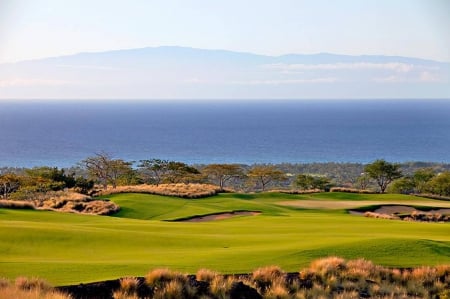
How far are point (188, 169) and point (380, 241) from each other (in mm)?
43539

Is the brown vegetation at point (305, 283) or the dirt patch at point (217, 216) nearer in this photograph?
the brown vegetation at point (305, 283)

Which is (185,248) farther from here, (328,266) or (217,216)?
(217,216)

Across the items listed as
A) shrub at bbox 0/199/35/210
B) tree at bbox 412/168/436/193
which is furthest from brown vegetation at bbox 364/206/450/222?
tree at bbox 412/168/436/193

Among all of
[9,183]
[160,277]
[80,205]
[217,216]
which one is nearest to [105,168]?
[9,183]

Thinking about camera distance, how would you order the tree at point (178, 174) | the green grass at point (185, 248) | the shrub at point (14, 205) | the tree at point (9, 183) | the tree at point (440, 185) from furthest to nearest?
the tree at point (178, 174) < the tree at point (440, 185) < the tree at point (9, 183) < the shrub at point (14, 205) < the green grass at point (185, 248)

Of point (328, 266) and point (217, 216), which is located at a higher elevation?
point (328, 266)

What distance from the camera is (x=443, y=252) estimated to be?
14039 mm

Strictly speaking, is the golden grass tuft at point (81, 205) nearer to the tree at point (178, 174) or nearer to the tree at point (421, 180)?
the tree at point (178, 174)

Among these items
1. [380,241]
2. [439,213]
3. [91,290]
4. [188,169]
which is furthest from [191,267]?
[188,169]

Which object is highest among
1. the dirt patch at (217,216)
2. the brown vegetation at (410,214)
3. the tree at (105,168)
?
the tree at (105,168)

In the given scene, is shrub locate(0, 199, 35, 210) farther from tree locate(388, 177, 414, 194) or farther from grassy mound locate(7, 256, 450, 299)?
tree locate(388, 177, 414, 194)

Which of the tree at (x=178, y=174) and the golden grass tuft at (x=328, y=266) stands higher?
the tree at (x=178, y=174)

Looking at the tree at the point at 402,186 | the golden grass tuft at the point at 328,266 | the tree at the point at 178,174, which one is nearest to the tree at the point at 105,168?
the tree at the point at 178,174

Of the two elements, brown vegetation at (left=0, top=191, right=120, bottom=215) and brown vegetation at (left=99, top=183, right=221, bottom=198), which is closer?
brown vegetation at (left=0, top=191, right=120, bottom=215)
